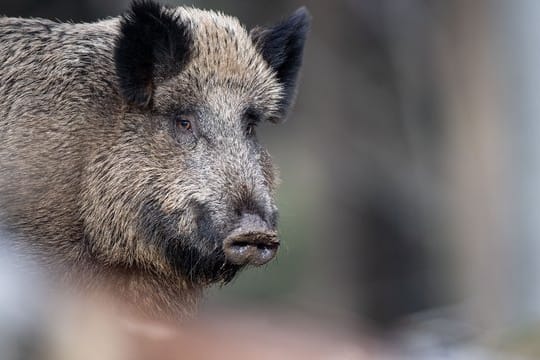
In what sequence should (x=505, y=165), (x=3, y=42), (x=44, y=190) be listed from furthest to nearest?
(x=505, y=165)
(x=3, y=42)
(x=44, y=190)

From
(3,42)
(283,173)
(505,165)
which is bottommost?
(3,42)

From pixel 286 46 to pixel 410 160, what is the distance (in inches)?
399

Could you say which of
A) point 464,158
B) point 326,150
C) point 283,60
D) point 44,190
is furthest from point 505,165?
point 44,190

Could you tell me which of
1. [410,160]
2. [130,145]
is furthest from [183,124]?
[410,160]

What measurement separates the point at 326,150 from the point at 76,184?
11.1 m

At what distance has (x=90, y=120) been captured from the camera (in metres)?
5.83

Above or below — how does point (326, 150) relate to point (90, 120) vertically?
above

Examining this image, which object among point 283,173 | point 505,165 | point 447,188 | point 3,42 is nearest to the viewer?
point 3,42

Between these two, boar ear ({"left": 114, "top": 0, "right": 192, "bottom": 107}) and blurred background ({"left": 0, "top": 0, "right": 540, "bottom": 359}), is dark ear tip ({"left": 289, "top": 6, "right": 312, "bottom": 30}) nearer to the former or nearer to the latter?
boar ear ({"left": 114, "top": 0, "right": 192, "bottom": 107})

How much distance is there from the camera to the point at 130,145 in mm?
5766

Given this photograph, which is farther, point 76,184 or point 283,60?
point 283,60

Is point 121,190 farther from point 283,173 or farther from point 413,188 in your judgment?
point 283,173

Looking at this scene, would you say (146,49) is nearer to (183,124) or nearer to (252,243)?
(183,124)

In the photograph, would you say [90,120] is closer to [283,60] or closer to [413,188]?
[283,60]
